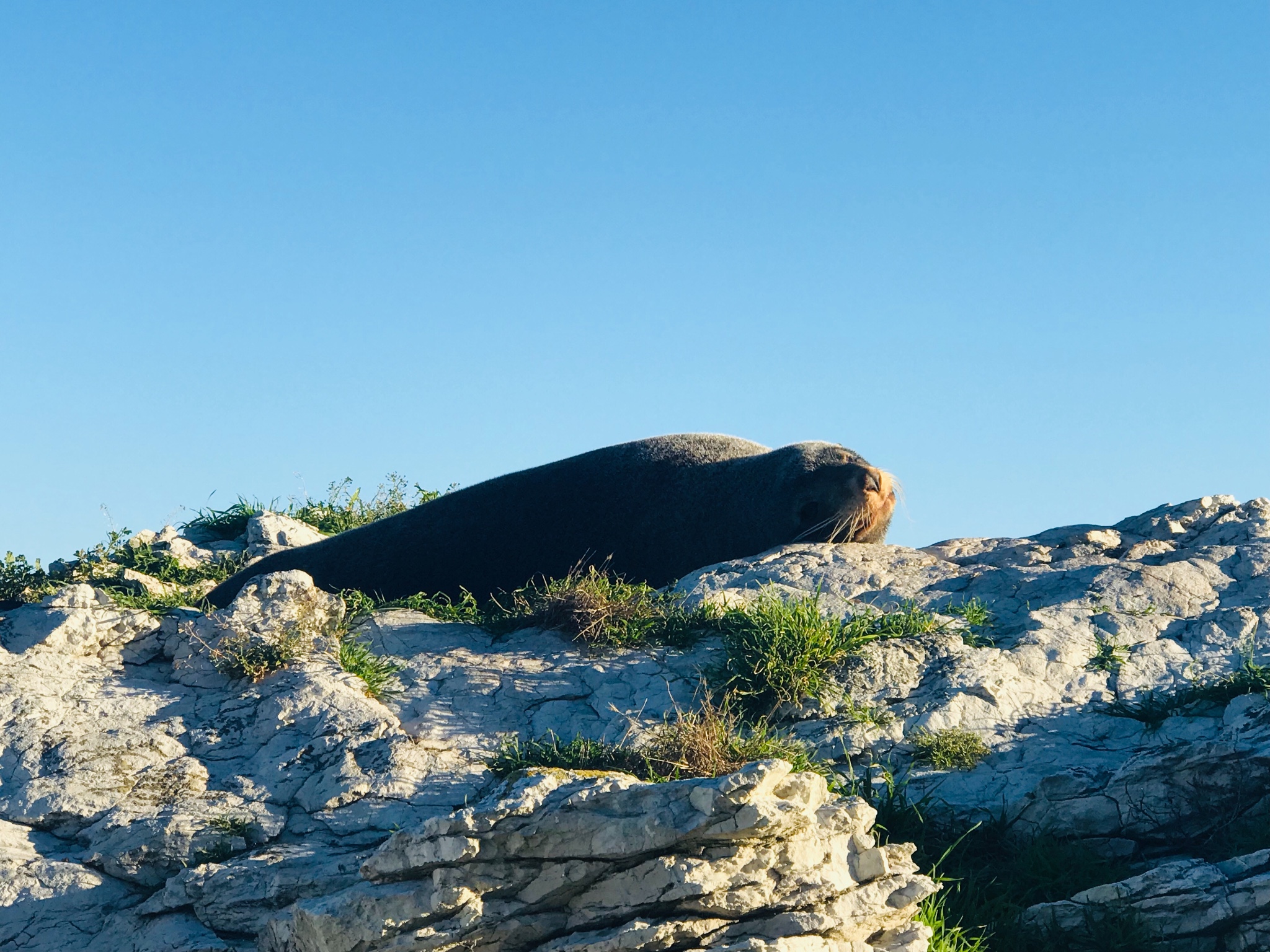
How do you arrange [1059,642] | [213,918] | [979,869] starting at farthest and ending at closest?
[1059,642], [979,869], [213,918]

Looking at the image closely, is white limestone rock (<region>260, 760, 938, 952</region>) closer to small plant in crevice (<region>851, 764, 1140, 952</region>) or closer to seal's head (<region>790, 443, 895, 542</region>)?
small plant in crevice (<region>851, 764, 1140, 952</region>)

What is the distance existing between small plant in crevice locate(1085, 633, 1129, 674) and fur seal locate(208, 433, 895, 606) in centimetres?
334

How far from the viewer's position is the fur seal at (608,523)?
10727 millimetres

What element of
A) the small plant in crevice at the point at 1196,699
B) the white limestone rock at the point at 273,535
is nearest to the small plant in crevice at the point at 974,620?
the small plant in crevice at the point at 1196,699

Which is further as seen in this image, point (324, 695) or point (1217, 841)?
point (324, 695)

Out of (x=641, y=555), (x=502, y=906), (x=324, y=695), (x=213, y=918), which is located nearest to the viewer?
(x=502, y=906)

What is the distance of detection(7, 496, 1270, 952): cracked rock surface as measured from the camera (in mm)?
4867

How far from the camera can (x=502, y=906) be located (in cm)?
486

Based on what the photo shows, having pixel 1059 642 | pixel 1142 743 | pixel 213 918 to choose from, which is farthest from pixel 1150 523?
pixel 213 918

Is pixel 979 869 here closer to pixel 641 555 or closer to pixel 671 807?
pixel 671 807

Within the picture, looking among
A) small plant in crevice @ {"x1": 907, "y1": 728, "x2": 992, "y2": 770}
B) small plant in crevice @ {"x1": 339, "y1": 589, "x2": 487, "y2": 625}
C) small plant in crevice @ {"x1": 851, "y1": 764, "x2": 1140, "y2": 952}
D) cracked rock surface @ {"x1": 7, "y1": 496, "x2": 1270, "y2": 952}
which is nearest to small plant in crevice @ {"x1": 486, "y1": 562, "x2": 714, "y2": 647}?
cracked rock surface @ {"x1": 7, "y1": 496, "x2": 1270, "y2": 952}

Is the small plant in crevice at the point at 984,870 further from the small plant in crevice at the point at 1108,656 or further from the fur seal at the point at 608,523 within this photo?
the fur seal at the point at 608,523

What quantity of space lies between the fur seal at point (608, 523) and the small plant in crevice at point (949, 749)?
4318mm

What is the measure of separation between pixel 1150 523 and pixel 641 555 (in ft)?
13.3
